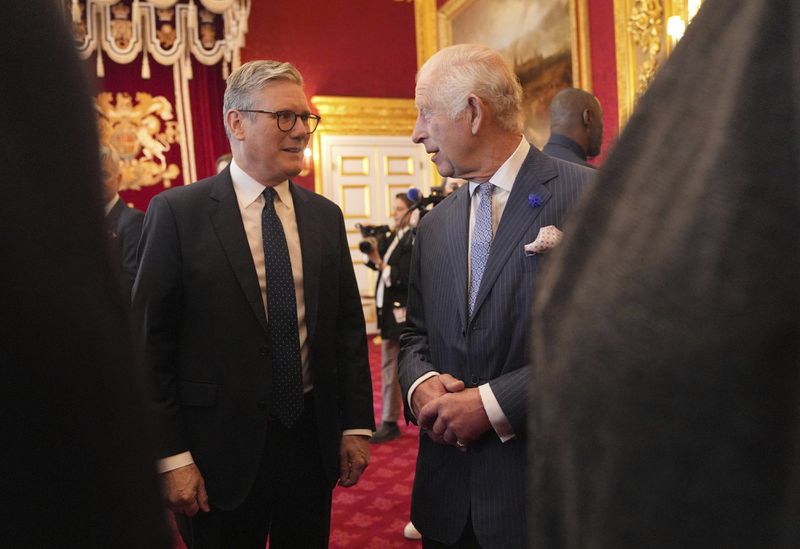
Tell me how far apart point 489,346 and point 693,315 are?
4.69 ft

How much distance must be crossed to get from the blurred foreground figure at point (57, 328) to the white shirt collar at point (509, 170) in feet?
5.23

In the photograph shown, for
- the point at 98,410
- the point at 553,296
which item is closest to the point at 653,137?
the point at 553,296

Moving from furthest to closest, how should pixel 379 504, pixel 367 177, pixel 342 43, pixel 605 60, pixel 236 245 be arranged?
pixel 367 177 < pixel 342 43 < pixel 605 60 < pixel 379 504 < pixel 236 245

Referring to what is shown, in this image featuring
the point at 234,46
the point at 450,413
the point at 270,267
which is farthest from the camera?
the point at 234,46

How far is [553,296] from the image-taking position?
41 cm

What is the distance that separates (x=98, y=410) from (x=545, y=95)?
306 inches

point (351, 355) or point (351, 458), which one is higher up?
point (351, 355)

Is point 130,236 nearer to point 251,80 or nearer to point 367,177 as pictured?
point 251,80

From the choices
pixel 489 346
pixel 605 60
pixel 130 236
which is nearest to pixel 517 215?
pixel 489 346

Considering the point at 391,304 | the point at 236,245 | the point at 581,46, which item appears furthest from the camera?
the point at 581,46

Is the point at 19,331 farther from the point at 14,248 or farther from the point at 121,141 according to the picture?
the point at 121,141

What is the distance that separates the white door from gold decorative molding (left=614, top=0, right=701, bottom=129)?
197 inches

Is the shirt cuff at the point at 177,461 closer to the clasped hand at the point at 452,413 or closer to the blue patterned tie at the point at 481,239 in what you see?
the clasped hand at the point at 452,413

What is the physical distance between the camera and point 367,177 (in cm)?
1155
